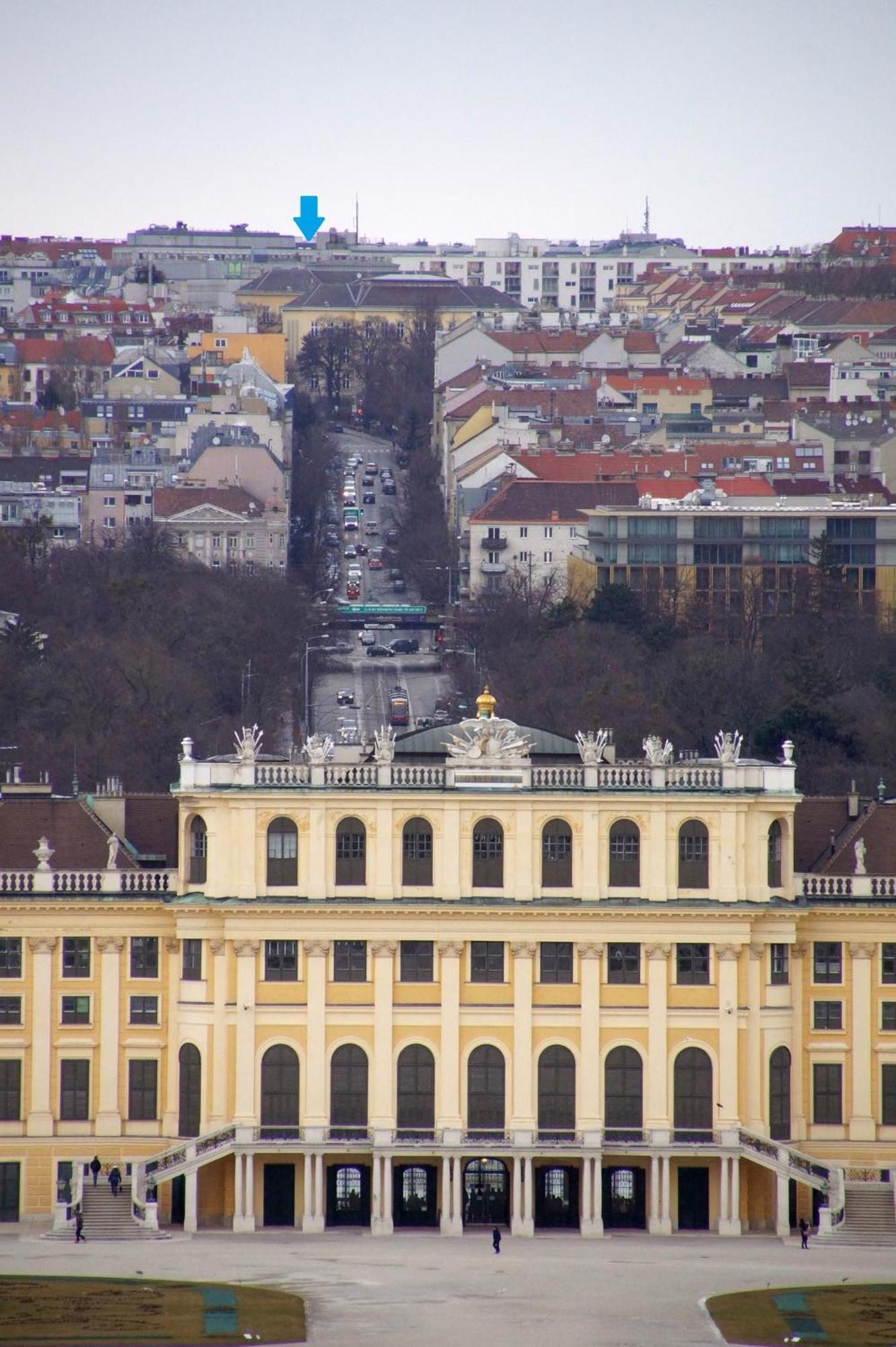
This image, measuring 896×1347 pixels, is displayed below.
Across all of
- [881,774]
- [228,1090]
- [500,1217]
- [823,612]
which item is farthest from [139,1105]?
[823,612]

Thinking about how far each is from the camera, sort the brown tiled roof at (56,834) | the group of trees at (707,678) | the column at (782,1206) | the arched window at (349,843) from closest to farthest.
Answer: the column at (782,1206), the arched window at (349,843), the brown tiled roof at (56,834), the group of trees at (707,678)

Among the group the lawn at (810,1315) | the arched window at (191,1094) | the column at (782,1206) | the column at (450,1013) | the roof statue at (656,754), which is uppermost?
the roof statue at (656,754)

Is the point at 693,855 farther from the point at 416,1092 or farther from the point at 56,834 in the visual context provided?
the point at 56,834

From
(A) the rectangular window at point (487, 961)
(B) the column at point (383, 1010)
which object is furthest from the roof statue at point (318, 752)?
Result: (A) the rectangular window at point (487, 961)

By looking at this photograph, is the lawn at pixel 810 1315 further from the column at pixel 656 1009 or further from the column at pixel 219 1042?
the column at pixel 219 1042

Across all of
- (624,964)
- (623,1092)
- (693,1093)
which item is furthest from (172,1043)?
(693,1093)

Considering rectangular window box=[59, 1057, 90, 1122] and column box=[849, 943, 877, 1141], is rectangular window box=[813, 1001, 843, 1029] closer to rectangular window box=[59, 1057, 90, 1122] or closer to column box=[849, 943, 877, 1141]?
column box=[849, 943, 877, 1141]

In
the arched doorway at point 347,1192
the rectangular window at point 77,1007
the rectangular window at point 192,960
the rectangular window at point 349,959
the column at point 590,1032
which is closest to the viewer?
the column at point 590,1032
